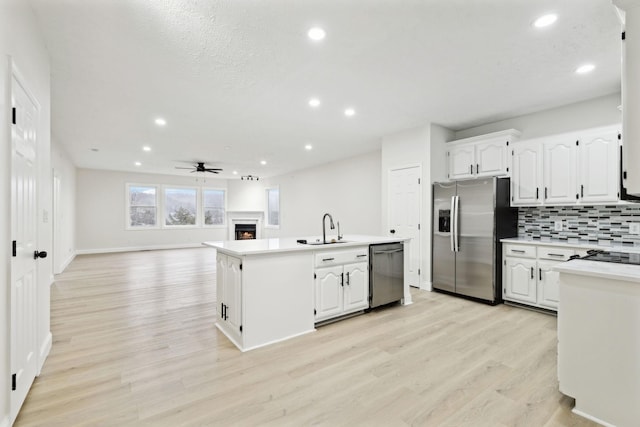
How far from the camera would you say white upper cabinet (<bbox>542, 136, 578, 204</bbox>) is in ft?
12.2

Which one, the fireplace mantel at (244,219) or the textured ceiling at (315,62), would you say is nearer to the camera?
the textured ceiling at (315,62)

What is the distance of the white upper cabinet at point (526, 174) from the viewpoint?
4020 millimetres

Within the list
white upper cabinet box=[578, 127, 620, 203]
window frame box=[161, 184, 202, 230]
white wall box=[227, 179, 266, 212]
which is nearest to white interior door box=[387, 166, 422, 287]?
white upper cabinet box=[578, 127, 620, 203]

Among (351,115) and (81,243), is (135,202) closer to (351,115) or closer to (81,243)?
(81,243)

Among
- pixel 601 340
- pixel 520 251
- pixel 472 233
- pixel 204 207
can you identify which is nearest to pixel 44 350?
pixel 601 340

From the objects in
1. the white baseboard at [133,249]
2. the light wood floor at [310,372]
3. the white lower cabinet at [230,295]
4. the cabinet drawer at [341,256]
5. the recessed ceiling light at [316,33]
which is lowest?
the light wood floor at [310,372]

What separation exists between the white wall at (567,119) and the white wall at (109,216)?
10.2 meters

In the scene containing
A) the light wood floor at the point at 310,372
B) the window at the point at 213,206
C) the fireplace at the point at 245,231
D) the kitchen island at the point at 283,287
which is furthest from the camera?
the fireplace at the point at 245,231

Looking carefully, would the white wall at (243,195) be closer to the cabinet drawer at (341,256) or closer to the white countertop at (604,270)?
the cabinet drawer at (341,256)

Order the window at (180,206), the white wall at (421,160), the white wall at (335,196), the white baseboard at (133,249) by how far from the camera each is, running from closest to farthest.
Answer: the white wall at (421,160) < the white wall at (335,196) < the white baseboard at (133,249) < the window at (180,206)

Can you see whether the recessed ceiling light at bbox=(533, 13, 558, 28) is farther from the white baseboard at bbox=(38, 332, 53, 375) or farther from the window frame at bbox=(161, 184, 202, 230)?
the window frame at bbox=(161, 184, 202, 230)

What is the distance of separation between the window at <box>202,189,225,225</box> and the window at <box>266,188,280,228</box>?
187cm

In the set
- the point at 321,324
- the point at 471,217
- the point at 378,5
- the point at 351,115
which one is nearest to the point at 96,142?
the point at 351,115

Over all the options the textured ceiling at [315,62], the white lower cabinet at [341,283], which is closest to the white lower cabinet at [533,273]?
the textured ceiling at [315,62]
